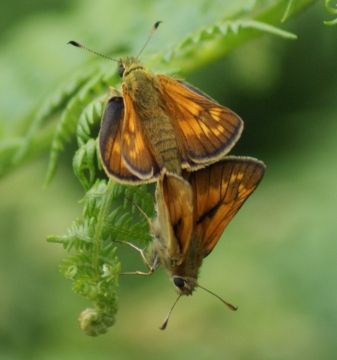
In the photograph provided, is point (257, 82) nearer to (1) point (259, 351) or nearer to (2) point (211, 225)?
(1) point (259, 351)

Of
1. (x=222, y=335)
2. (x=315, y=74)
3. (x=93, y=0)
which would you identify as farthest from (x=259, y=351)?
(x=93, y=0)

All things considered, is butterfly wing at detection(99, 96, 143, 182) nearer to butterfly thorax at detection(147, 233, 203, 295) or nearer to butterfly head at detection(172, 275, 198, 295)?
butterfly thorax at detection(147, 233, 203, 295)

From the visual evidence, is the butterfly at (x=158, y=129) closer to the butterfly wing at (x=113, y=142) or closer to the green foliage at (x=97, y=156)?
the butterfly wing at (x=113, y=142)

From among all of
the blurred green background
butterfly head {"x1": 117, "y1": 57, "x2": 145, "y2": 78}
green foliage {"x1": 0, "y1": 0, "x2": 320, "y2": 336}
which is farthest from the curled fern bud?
the blurred green background

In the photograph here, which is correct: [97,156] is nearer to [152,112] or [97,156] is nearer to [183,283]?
[152,112]

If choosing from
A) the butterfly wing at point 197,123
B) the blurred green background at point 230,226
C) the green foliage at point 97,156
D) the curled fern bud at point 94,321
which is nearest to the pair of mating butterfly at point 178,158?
the butterfly wing at point 197,123

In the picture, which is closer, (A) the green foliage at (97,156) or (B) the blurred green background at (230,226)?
(A) the green foliage at (97,156)

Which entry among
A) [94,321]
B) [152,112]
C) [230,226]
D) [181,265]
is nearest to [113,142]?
[152,112]
